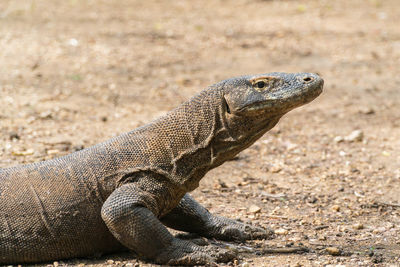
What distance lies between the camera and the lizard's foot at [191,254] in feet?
14.0

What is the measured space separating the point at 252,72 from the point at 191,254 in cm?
699

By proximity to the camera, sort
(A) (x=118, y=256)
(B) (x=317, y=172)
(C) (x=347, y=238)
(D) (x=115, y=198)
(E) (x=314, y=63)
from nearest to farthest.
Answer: (D) (x=115, y=198) → (A) (x=118, y=256) → (C) (x=347, y=238) → (B) (x=317, y=172) → (E) (x=314, y=63)

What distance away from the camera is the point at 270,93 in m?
4.30

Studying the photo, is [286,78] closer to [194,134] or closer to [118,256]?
[194,134]

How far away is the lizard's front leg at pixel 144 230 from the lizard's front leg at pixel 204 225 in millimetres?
603

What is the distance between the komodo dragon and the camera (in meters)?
4.25

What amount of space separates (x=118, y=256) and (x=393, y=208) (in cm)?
281

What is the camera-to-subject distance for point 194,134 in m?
4.38

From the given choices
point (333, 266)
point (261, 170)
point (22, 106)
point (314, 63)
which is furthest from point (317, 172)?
point (314, 63)

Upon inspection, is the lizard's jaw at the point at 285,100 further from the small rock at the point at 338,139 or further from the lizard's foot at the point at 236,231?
the small rock at the point at 338,139

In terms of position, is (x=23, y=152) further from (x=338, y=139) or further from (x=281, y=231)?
(x=338, y=139)

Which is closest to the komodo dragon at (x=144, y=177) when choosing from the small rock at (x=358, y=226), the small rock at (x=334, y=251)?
the small rock at (x=334, y=251)

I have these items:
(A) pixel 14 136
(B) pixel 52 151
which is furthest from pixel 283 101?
(A) pixel 14 136

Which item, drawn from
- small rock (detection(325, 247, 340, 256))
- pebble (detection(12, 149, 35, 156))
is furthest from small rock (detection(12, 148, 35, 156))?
small rock (detection(325, 247, 340, 256))
